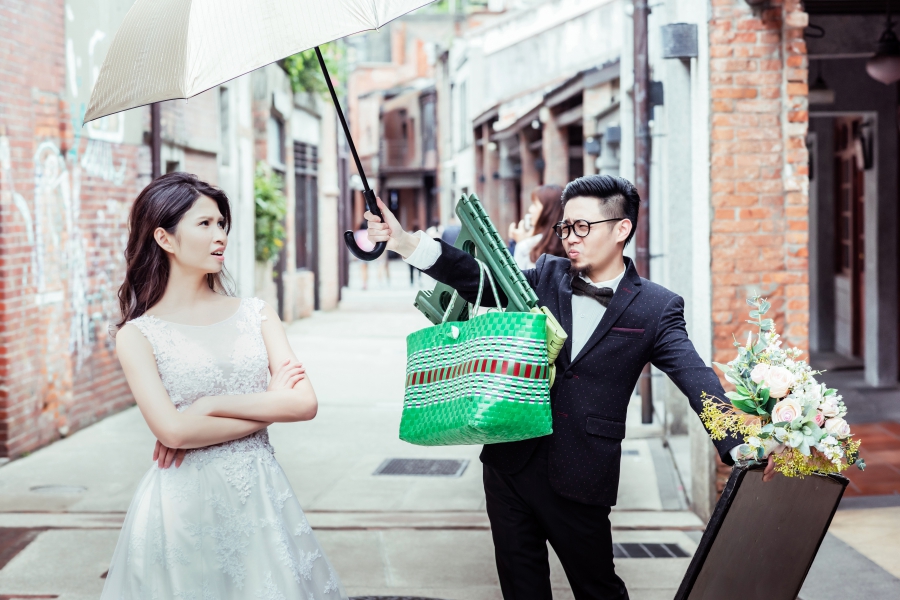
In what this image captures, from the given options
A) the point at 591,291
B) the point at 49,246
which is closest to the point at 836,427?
the point at 591,291

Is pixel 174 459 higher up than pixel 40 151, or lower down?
lower down

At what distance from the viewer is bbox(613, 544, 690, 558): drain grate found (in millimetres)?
5332

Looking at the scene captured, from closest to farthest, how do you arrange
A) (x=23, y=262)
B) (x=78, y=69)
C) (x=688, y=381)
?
(x=688, y=381) → (x=23, y=262) → (x=78, y=69)

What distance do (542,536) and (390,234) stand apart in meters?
1.04

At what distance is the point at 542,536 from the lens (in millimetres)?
3285

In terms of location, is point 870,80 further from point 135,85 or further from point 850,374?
point 135,85

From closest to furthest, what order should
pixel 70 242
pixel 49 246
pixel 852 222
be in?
pixel 49 246
pixel 70 242
pixel 852 222

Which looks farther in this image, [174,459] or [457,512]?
[457,512]

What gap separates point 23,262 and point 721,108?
490 cm

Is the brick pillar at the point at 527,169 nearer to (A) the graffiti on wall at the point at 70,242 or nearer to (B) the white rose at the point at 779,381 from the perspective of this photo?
(A) the graffiti on wall at the point at 70,242

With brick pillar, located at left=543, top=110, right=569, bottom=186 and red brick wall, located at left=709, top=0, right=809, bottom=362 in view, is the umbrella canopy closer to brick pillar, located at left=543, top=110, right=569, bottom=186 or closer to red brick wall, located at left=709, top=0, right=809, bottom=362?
red brick wall, located at left=709, top=0, right=809, bottom=362

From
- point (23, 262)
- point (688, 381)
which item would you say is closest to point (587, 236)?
point (688, 381)

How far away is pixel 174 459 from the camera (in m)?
2.86

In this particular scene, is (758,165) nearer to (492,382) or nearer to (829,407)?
→ (829,407)
